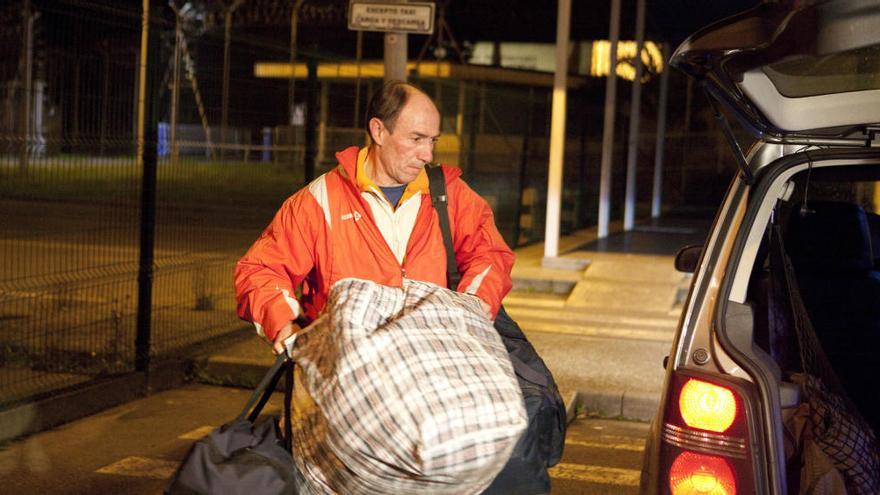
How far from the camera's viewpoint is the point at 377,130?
3762 millimetres

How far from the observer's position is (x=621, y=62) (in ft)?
68.5

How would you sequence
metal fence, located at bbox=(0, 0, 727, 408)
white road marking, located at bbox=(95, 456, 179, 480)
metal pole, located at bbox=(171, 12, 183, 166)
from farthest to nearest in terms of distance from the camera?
metal pole, located at bbox=(171, 12, 183, 166), metal fence, located at bbox=(0, 0, 727, 408), white road marking, located at bbox=(95, 456, 179, 480)

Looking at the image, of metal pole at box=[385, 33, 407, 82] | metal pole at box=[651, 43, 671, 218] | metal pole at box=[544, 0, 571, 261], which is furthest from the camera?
metal pole at box=[651, 43, 671, 218]

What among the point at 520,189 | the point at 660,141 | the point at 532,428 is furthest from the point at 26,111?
the point at 660,141

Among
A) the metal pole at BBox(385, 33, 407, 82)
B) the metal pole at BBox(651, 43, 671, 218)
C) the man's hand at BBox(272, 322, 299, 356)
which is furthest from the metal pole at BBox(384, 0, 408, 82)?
the metal pole at BBox(651, 43, 671, 218)

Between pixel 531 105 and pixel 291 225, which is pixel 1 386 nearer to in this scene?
pixel 291 225

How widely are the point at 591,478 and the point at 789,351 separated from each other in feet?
8.07

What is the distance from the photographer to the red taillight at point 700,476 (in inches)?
129

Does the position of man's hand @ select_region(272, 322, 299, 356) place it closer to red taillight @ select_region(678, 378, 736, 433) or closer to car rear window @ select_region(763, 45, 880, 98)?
red taillight @ select_region(678, 378, 736, 433)

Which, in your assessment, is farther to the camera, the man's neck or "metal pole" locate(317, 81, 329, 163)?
"metal pole" locate(317, 81, 329, 163)

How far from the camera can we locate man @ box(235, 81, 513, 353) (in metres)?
3.63

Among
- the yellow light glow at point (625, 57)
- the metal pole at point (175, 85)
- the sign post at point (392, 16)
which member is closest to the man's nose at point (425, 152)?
the sign post at point (392, 16)

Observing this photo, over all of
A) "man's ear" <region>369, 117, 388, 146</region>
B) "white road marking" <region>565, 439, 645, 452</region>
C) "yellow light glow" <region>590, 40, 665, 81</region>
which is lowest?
"white road marking" <region>565, 439, 645, 452</region>

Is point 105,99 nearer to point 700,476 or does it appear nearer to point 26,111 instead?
point 26,111
